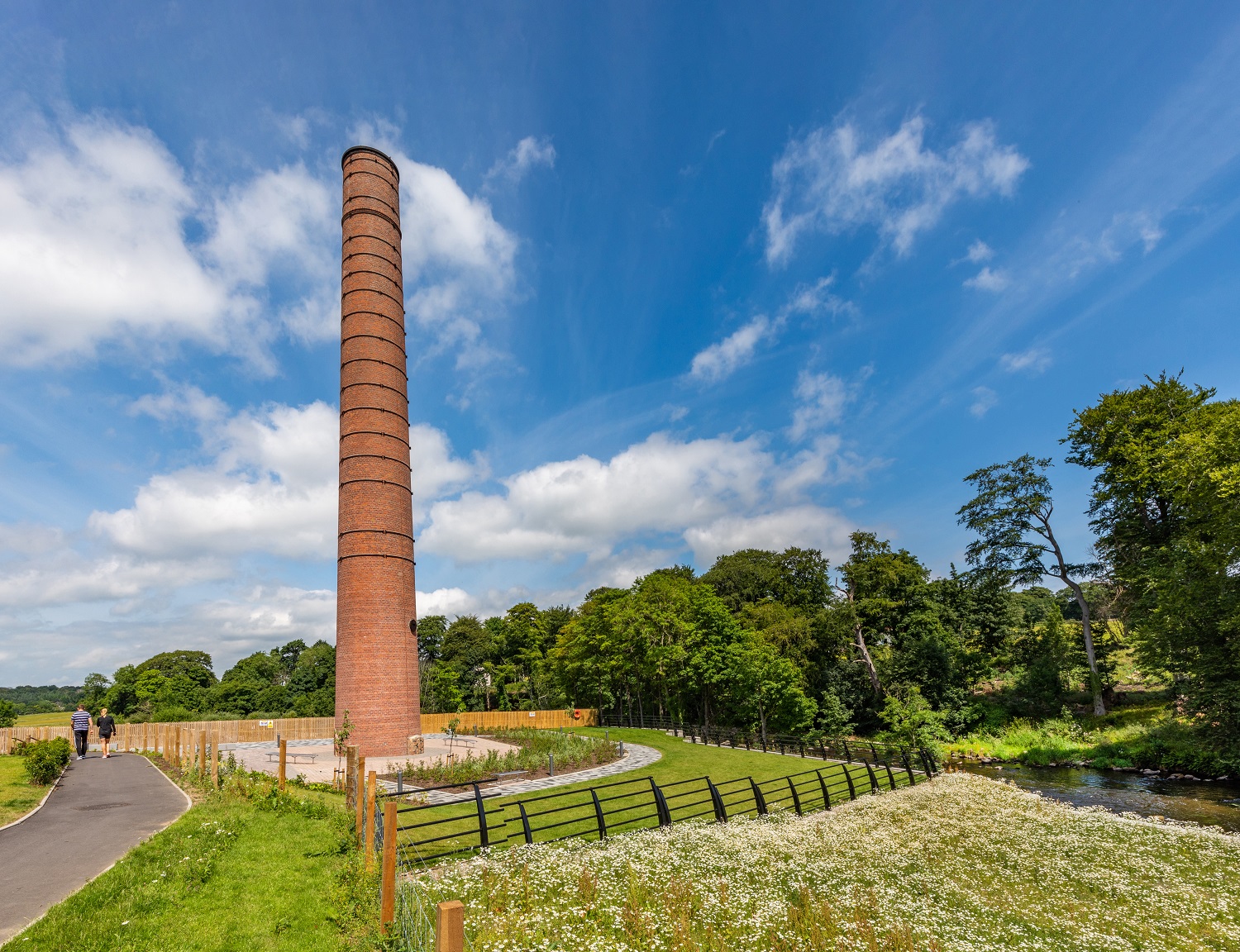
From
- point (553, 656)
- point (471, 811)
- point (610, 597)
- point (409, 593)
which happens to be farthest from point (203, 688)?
point (471, 811)

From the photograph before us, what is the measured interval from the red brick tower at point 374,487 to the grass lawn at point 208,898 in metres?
15.8

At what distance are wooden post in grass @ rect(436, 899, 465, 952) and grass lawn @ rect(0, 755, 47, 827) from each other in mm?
13246

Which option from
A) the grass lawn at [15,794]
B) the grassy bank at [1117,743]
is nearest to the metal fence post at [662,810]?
the grass lawn at [15,794]

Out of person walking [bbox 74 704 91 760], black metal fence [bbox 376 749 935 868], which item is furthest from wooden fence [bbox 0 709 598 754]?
black metal fence [bbox 376 749 935 868]

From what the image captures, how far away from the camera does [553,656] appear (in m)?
58.6

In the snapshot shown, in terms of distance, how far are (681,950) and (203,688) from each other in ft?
276

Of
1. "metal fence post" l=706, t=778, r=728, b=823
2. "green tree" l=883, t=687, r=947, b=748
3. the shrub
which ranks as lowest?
"green tree" l=883, t=687, r=947, b=748

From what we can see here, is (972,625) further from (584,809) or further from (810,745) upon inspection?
(584,809)

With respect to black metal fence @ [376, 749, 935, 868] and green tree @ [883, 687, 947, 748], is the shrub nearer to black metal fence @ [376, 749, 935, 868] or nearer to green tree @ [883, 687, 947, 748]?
black metal fence @ [376, 749, 935, 868]

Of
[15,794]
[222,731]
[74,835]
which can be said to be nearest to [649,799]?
[74,835]

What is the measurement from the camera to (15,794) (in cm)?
Result: 1440

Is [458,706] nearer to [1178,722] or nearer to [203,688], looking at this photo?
[203,688]

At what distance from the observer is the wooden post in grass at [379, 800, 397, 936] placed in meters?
6.86

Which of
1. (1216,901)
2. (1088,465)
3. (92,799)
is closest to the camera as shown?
(1216,901)
